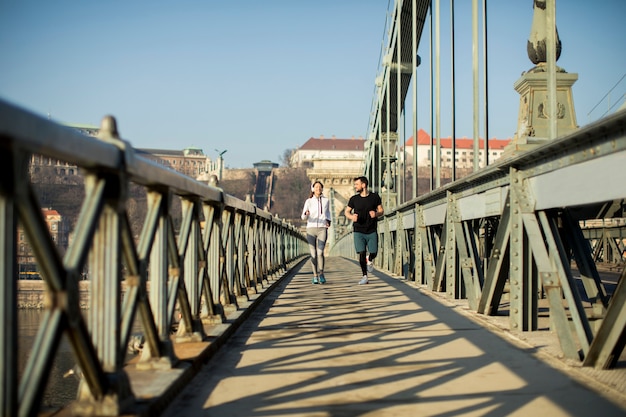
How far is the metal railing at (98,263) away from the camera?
1.65 metres

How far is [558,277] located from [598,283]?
755 millimetres

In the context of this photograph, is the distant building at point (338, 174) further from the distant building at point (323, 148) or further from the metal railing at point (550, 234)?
the distant building at point (323, 148)

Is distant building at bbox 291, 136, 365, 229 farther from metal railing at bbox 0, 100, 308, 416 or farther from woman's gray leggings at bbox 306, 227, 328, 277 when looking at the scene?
metal railing at bbox 0, 100, 308, 416

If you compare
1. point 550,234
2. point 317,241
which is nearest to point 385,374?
point 550,234

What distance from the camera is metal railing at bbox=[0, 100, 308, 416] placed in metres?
1.65

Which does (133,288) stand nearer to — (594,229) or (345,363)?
(345,363)

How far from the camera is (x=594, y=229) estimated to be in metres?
20.2

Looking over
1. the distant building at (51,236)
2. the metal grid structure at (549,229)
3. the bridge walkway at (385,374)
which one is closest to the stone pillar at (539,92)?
the metal grid structure at (549,229)

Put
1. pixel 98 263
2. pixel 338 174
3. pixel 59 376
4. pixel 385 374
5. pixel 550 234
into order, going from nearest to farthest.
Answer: pixel 98 263 → pixel 385 374 → pixel 550 234 → pixel 59 376 → pixel 338 174

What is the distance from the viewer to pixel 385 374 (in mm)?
3299

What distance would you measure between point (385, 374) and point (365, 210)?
638 cm

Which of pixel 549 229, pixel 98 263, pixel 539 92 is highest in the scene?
pixel 539 92

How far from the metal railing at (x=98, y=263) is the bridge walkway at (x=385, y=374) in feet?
1.19

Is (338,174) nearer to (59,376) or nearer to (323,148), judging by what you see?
(59,376)
